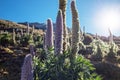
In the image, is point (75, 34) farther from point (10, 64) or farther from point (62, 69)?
point (10, 64)

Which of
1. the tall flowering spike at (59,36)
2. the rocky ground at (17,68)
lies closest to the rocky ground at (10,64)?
the rocky ground at (17,68)

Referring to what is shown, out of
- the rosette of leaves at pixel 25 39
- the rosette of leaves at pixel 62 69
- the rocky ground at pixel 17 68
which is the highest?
the rosette of leaves at pixel 25 39

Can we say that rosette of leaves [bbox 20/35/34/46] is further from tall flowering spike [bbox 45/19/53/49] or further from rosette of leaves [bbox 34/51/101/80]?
rosette of leaves [bbox 34/51/101/80]

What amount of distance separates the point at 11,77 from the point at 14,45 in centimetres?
1639

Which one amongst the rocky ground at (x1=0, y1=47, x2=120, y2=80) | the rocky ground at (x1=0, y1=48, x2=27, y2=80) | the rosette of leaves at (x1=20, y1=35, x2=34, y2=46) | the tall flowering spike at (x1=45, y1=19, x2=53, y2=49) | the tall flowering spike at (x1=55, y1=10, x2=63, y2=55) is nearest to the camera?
the tall flowering spike at (x1=55, y1=10, x2=63, y2=55)

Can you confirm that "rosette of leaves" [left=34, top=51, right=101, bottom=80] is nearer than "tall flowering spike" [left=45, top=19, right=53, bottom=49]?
Yes

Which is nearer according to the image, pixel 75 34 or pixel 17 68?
pixel 75 34

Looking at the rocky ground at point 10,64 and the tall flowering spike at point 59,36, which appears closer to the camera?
the tall flowering spike at point 59,36

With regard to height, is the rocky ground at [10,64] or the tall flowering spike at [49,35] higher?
the tall flowering spike at [49,35]

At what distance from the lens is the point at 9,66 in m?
32.6

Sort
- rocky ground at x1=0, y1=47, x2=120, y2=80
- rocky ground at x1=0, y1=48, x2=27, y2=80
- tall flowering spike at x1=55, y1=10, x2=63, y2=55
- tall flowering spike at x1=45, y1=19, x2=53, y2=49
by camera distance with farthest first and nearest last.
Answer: rocky ground at x1=0, y1=47, x2=120, y2=80 → rocky ground at x1=0, y1=48, x2=27, y2=80 → tall flowering spike at x1=45, y1=19, x2=53, y2=49 → tall flowering spike at x1=55, y1=10, x2=63, y2=55

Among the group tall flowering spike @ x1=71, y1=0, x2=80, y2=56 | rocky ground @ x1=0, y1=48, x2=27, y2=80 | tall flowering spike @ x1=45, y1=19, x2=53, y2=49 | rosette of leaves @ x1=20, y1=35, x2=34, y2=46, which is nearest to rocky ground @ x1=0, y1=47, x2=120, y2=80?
rocky ground @ x1=0, y1=48, x2=27, y2=80

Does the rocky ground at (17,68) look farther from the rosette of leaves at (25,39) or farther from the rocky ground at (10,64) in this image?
the rosette of leaves at (25,39)

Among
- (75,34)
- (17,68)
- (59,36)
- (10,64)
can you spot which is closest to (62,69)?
(59,36)
